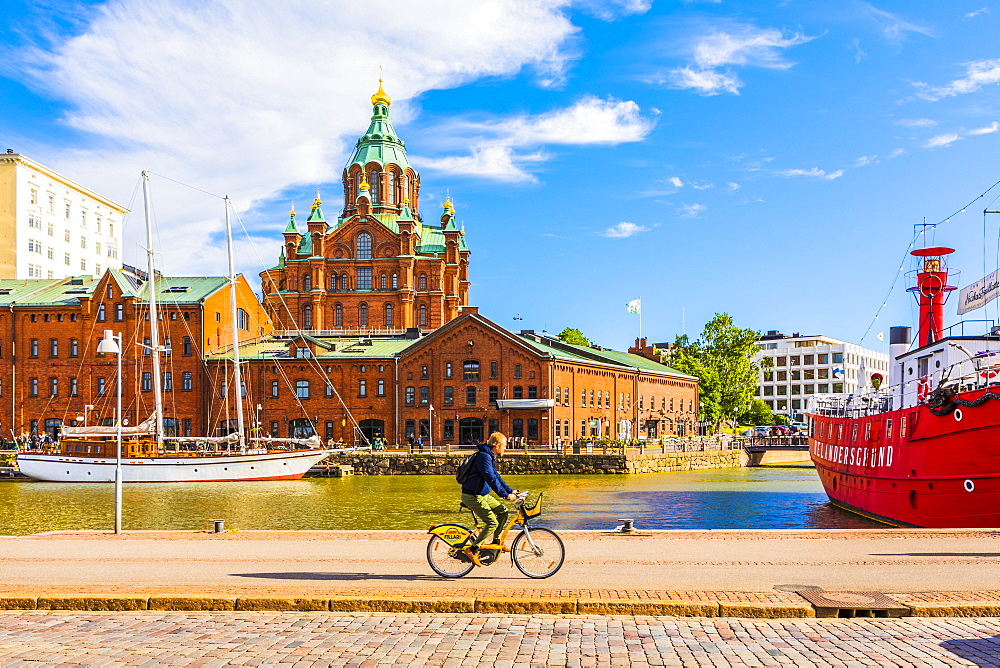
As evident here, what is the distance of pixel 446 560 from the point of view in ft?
47.8

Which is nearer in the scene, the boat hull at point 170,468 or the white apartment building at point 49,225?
the boat hull at point 170,468

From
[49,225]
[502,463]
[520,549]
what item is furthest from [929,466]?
[49,225]

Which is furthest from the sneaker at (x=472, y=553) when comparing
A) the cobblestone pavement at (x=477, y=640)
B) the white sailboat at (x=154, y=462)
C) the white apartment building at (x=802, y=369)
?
the white apartment building at (x=802, y=369)

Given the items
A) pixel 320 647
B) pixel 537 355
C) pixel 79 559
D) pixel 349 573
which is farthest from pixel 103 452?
pixel 320 647

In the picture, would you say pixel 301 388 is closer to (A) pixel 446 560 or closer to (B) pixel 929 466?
(B) pixel 929 466

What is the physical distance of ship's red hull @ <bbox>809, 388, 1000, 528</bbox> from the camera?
27141mm

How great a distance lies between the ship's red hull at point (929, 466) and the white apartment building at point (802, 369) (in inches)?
5395

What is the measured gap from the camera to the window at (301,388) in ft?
266

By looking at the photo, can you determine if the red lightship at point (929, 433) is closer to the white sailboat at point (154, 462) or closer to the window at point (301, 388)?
the white sailboat at point (154, 462)

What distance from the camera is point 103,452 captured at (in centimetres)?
6325

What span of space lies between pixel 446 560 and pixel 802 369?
170 meters

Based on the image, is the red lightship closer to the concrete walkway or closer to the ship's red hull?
the ship's red hull

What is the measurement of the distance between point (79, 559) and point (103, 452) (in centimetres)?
5062

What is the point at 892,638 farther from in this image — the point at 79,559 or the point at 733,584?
the point at 79,559
